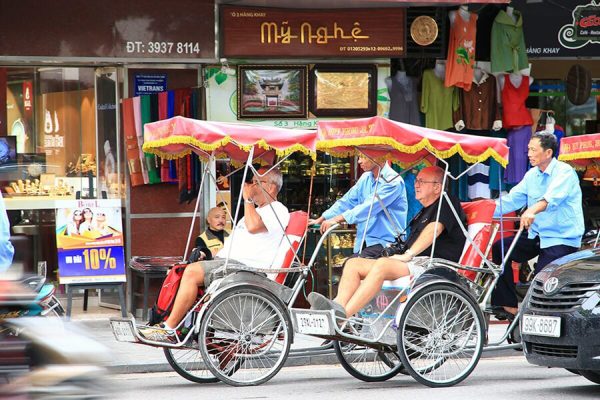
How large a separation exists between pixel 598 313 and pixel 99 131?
7.80 meters

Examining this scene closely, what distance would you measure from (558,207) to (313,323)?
2549 mm

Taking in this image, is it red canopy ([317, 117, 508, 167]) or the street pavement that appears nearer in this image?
the street pavement

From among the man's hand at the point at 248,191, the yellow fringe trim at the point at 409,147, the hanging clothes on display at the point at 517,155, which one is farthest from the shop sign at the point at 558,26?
the man's hand at the point at 248,191

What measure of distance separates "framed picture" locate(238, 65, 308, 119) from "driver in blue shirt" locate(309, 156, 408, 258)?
3185mm

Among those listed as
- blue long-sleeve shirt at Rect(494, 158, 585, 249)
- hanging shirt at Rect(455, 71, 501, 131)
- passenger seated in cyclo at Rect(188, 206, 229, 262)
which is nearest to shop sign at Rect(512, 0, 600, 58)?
hanging shirt at Rect(455, 71, 501, 131)

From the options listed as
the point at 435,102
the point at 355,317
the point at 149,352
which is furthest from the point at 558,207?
→ the point at 435,102

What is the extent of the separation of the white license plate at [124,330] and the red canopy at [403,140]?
2151mm

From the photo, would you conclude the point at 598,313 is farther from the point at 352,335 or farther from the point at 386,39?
the point at 386,39

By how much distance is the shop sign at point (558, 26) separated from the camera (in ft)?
50.5

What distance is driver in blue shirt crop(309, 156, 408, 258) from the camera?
35.3 ft

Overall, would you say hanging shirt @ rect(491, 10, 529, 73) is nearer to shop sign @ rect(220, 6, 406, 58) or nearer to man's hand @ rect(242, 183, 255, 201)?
shop sign @ rect(220, 6, 406, 58)

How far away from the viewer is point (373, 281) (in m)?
9.73

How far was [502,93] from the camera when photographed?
15211 millimetres

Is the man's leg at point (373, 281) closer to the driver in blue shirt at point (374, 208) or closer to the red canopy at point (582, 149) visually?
the driver in blue shirt at point (374, 208)
